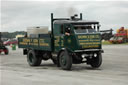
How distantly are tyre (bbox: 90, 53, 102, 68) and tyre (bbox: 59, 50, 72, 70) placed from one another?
1540 mm

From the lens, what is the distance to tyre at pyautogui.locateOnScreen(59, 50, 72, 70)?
12705mm

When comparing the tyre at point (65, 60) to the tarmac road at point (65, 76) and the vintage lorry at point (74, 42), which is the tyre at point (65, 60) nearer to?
the vintage lorry at point (74, 42)

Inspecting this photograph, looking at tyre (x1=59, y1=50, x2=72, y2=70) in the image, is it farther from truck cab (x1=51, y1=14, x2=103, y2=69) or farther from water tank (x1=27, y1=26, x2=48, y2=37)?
water tank (x1=27, y1=26, x2=48, y2=37)

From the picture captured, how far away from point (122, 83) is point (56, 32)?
5.84 meters

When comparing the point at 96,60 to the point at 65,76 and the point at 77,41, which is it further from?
the point at 65,76

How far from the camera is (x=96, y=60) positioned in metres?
13.8

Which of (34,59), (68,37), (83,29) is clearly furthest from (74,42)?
(34,59)

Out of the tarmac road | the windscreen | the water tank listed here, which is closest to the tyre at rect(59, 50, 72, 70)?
the tarmac road

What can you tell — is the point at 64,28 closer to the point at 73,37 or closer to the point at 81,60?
the point at 73,37

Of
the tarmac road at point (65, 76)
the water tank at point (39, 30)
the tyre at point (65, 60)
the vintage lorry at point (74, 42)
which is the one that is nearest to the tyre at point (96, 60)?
the vintage lorry at point (74, 42)

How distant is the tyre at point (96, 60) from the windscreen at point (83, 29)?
1303mm

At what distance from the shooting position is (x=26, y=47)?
16.4 metres

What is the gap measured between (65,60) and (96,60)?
5.95 ft

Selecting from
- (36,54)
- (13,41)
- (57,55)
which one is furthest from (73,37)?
(13,41)
